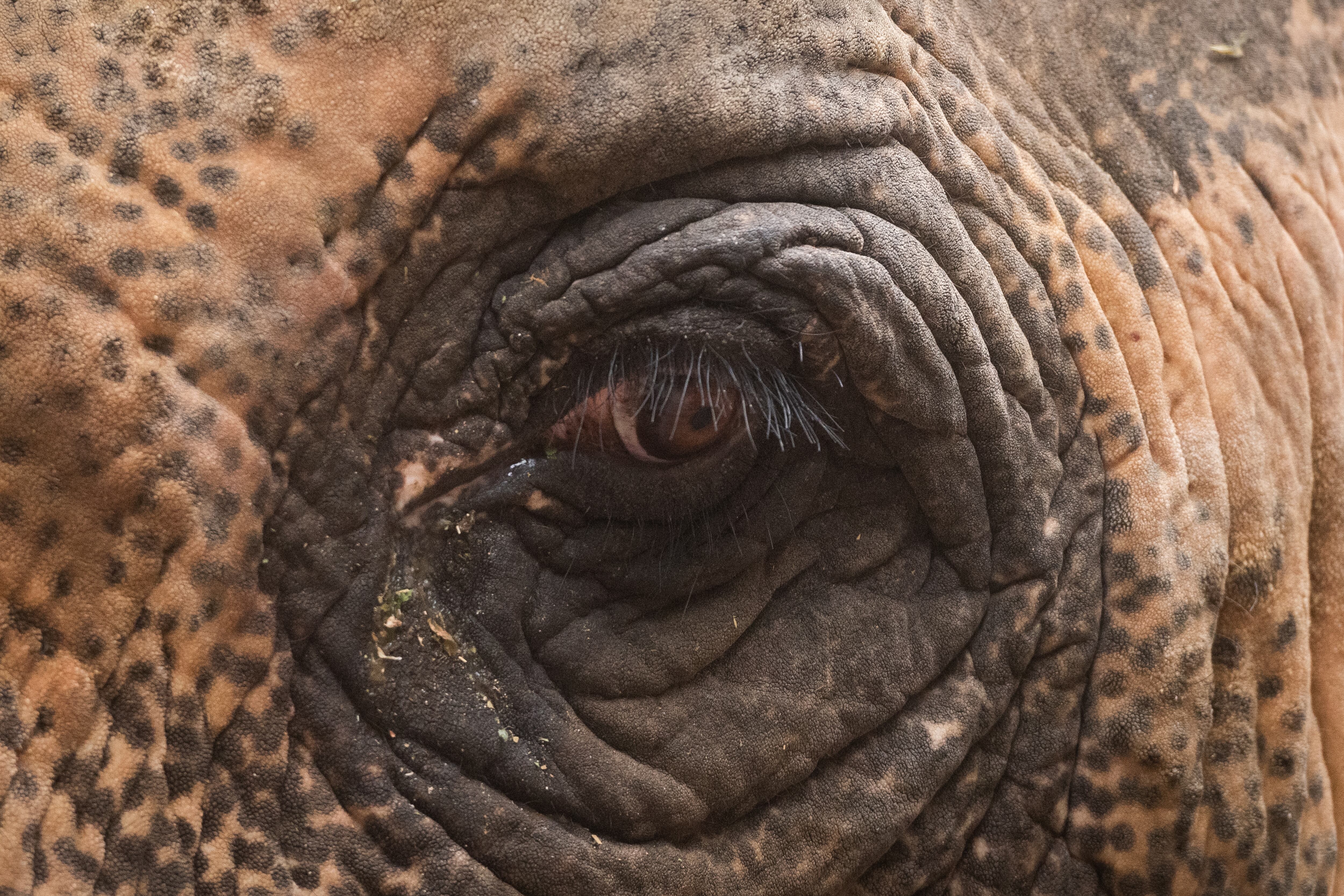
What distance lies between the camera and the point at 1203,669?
230 centimetres

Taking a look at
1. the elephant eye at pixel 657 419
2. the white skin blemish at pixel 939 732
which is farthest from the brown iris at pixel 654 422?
the white skin blemish at pixel 939 732

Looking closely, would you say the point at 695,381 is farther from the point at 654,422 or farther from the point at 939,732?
the point at 939,732

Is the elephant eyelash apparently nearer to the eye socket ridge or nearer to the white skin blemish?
the eye socket ridge

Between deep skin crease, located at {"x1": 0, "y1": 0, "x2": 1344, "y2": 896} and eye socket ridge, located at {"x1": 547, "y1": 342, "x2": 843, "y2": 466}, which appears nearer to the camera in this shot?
deep skin crease, located at {"x1": 0, "y1": 0, "x2": 1344, "y2": 896}

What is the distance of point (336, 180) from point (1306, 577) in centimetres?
184

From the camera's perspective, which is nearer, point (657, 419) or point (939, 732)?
point (657, 419)

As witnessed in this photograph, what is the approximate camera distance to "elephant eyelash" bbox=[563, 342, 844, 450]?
78.2 inches

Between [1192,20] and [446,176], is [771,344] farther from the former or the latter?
[1192,20]

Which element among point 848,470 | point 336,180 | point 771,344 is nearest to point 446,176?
point 336,180

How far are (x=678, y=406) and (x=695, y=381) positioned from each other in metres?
0.04

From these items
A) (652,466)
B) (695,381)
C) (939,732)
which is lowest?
(939,732)

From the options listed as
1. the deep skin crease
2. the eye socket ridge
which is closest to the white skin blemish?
the deep skin crease

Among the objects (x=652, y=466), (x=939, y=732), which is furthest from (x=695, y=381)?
(x=939, y=732)

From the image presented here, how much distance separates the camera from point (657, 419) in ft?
6.64
